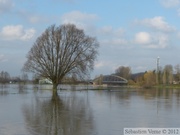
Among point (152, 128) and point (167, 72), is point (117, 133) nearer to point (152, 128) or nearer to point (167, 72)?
point (152, 128)

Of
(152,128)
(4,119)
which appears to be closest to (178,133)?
(152,128)

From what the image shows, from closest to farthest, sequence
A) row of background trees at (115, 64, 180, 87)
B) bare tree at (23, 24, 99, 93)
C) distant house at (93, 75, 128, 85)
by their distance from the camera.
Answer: bare tree at (23, 24, 99, 93), row of background trees at (115, 64, 180, 87), distant house at (93, 75, 128, 85)

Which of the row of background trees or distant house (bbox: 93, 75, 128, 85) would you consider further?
distant house (bbox: 93, 75, 128, 85)

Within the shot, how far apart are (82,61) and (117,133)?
143 feet

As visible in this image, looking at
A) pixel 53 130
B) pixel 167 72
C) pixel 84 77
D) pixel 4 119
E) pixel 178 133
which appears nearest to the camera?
pixel 178 133

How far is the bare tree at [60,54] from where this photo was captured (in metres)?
55.4

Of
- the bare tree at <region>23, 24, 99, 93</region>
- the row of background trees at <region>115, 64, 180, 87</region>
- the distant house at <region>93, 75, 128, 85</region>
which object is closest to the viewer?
the bare tree at <region>23, 24, 99, 93</region>

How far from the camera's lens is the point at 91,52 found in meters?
56.1

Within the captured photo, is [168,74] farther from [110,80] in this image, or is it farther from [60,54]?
[60,54]

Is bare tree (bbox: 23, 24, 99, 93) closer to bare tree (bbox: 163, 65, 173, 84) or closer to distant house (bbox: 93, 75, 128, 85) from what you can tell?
bare tree (bbox: 163, 65, 173, 84)

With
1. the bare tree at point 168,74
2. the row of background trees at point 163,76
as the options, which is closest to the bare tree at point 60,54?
the row of background trees at point 163,76

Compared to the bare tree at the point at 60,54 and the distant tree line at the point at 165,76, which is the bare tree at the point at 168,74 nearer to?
the distant tree line at the point at 165,76

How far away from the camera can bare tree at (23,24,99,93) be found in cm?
5538

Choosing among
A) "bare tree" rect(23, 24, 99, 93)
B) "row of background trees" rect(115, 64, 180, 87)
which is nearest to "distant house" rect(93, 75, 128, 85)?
"row of background trees" rect(115, 64, 180, 87)
